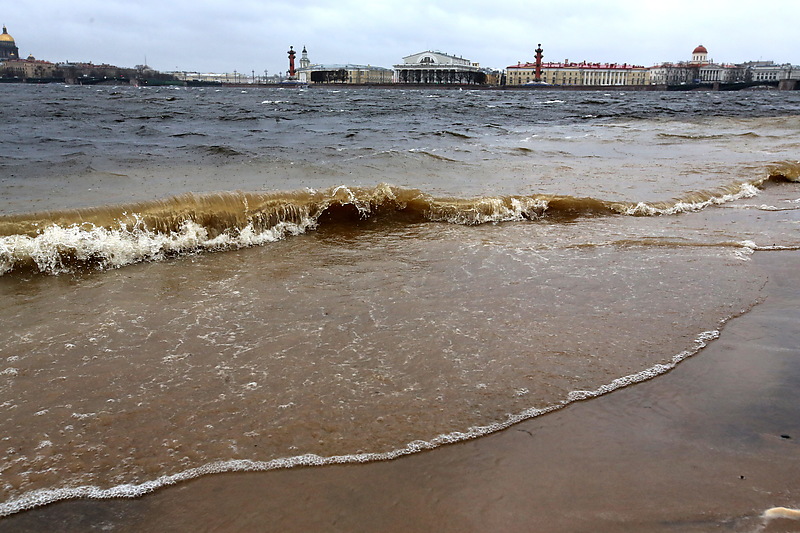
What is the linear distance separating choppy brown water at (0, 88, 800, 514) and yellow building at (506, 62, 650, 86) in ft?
453

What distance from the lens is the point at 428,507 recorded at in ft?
7.11

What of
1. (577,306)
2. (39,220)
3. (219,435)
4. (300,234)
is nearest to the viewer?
(219,435)

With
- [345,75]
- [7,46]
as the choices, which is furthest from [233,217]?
[7,46]

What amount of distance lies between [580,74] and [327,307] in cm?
14779

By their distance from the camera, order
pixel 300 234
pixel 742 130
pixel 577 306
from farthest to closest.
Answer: pixel 742 130 → pixel 300 234 → pixel 577 306

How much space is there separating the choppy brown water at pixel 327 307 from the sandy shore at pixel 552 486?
0.13 meters

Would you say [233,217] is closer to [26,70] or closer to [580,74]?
[580,74]

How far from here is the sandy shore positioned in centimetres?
209

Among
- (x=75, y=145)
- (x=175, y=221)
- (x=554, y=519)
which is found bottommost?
(x=554, y=519)

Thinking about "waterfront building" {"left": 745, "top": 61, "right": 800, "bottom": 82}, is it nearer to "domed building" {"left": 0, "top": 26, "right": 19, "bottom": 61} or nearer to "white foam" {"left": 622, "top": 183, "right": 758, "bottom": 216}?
"white foam" {"left": 622, "top": 183, "right": 758, "bottom": 216}

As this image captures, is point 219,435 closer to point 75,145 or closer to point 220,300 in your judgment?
point 220,300

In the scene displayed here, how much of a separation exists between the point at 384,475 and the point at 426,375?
91 cm

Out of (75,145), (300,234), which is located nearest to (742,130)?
(300,234)

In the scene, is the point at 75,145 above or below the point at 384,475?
above
